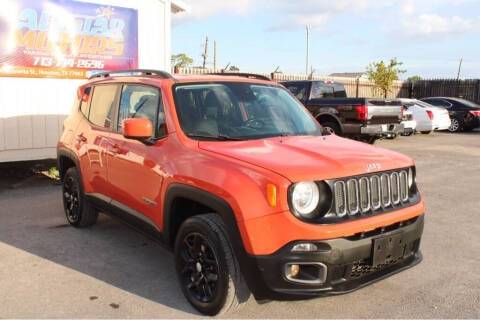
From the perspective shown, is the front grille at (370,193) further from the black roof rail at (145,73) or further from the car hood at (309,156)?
the black roof rail at (145,73)

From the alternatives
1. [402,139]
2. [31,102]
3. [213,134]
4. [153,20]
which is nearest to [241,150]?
[213,134]

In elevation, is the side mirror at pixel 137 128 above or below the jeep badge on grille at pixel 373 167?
above

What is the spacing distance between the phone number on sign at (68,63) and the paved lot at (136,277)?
2.61 meters

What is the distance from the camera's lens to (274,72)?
20219mm

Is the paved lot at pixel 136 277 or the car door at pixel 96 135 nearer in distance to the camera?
the paved lot at pixel 136 277

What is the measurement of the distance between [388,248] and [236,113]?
5.76ft

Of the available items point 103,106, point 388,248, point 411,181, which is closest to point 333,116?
point 103,106

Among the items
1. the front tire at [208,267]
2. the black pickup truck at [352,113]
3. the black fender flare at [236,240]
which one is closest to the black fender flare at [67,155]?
the front tire at [208,267]

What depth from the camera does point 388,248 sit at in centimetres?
347

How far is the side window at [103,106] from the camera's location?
5.16 metres

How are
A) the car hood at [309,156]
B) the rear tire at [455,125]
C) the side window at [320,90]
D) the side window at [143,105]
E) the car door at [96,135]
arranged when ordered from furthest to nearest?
the rear tire at [455,125]
the side window at [320,90]
the car door at [96,135]
the side window at [143,105]
the car hood at [309,156]

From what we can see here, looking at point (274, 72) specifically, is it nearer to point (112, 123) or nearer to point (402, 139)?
point (402, 139)

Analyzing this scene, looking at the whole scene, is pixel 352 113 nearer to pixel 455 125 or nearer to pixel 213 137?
pixel 213 137

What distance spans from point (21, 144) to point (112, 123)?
13.2ft
